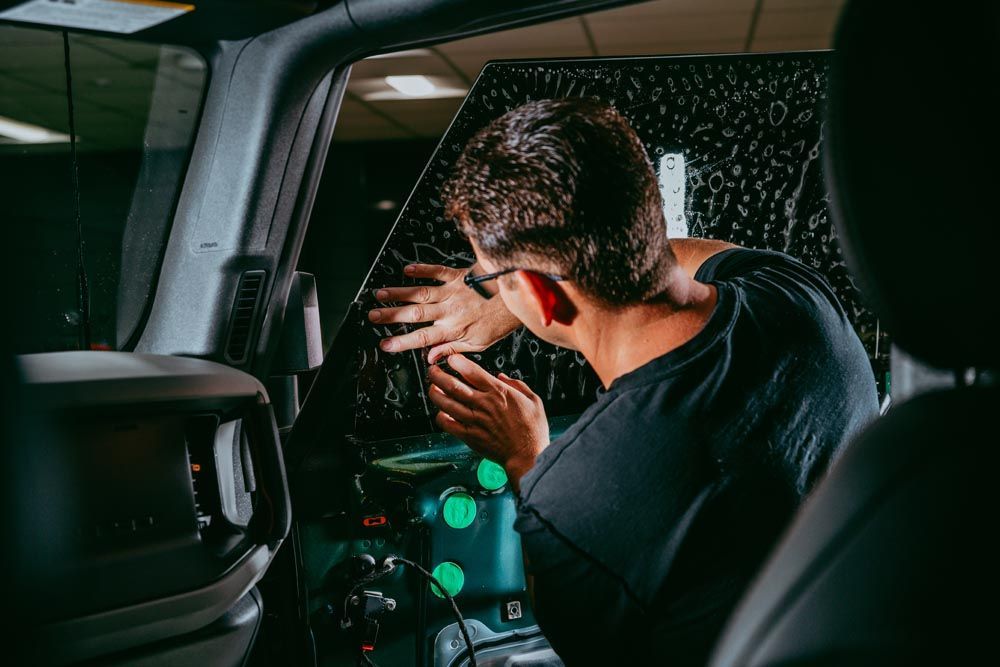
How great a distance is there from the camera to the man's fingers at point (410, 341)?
1966 mm

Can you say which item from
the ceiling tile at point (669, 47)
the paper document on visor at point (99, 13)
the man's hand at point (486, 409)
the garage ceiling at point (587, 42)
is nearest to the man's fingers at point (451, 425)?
the man's hand at point (486, 409)

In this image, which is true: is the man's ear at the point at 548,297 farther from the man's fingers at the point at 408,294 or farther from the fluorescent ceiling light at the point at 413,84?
the fluorescent ceiling light at the point at 413,84

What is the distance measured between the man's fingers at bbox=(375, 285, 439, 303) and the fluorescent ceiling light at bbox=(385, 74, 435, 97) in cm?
51

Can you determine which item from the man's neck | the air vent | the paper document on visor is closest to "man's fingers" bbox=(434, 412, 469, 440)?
the air vent

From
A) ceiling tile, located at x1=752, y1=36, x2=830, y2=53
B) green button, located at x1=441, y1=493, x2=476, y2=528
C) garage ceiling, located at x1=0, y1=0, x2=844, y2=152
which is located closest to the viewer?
garage ceiling, located at x1=0, y1=0, x2=844, y2=152

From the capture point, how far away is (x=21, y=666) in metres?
1.09

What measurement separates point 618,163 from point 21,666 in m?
1.21

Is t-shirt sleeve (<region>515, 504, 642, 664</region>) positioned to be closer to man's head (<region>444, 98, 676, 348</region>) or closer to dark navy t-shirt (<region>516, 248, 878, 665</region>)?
dark navy t-shirt (<region>516, 248, 878, 665</region>)

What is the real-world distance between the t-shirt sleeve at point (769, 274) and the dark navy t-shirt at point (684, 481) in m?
0.08

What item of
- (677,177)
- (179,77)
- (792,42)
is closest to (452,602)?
(677,177)

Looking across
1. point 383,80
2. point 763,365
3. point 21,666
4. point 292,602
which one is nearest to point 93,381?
point 21,666

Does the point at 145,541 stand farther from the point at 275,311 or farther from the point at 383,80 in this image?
the point at 383,80

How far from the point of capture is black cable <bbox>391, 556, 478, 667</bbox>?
201cm

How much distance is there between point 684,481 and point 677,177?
1190 millimetres
